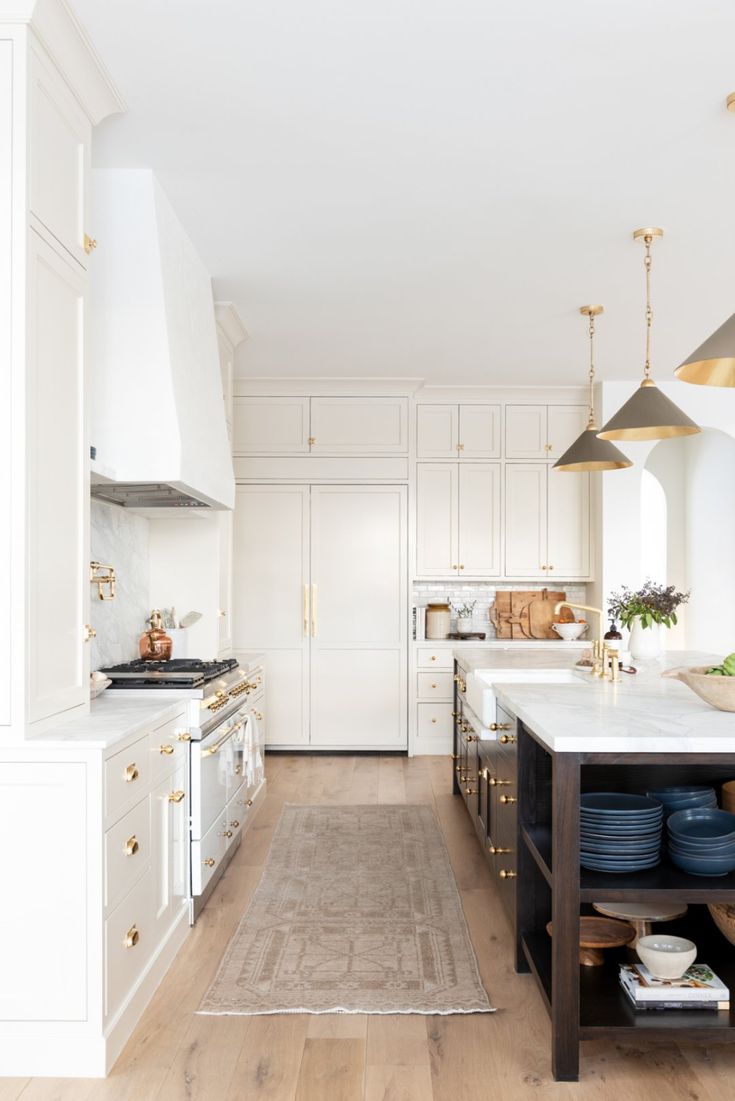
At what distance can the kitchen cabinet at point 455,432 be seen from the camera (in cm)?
643

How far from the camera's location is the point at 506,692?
2.91 meters

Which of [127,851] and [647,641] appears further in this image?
[647,641]

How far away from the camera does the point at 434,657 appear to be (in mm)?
6246

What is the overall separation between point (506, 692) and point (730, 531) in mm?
4972

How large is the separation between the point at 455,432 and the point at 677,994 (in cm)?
470

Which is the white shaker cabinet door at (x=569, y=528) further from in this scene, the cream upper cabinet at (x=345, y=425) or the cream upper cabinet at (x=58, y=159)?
the cream upper cabinet at (x=58, y=159)

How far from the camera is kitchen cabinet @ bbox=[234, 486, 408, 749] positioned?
6.27 metres

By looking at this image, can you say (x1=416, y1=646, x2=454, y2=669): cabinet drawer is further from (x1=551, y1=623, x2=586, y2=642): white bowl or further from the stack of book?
the stack of book

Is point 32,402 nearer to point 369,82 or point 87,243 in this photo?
point 87,243

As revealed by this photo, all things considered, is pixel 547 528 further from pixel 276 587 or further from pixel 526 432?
pixel 276 587

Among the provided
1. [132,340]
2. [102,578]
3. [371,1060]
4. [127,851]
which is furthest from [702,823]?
[132,340]

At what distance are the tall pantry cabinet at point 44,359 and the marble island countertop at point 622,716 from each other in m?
1.34

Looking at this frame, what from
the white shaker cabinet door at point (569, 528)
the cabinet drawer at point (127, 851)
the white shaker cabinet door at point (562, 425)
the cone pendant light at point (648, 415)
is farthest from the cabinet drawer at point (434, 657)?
the cabinet drawer at point (127, 851)

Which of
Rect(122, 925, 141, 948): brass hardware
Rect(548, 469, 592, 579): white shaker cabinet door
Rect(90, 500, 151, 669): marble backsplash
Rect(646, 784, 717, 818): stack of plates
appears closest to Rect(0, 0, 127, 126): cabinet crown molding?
Rect(90, 500, 151, 669): marble backsplash
